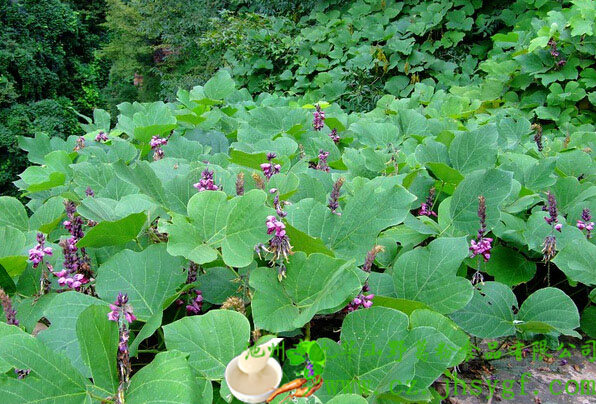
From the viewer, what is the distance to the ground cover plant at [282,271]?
0.61 metres

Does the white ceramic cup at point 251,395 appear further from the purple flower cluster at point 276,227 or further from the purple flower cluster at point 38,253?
the purple flower cluster at point 38,253

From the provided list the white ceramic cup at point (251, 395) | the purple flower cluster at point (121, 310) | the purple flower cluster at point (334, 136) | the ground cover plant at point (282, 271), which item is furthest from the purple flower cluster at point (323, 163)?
the white ceramic cup at point (251, 395)

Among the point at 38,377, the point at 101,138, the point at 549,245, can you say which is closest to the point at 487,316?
the point at 549,245

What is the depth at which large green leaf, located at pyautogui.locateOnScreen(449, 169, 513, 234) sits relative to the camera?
3.28 ft

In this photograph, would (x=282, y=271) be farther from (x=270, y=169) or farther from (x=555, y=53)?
(x=555, y=53)

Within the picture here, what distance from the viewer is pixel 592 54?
12.2ft

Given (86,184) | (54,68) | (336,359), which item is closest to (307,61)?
(86,184)

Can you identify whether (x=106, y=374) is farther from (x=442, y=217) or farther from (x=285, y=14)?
(x=285, y=14)

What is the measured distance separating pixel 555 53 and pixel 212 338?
400cm

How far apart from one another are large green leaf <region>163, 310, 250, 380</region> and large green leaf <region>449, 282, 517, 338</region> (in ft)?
1.46

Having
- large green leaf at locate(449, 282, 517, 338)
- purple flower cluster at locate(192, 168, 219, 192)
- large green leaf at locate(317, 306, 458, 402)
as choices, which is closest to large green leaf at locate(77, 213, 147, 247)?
purple flower cluster at locate(192, 168, 219, 192)

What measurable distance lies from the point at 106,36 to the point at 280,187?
68.5 feet

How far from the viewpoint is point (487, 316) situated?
0.89 metres

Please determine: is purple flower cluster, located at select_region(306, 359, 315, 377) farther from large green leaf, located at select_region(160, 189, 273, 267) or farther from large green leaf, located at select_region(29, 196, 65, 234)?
large green leaf, located at select_region(29, 196, 65, 234)
